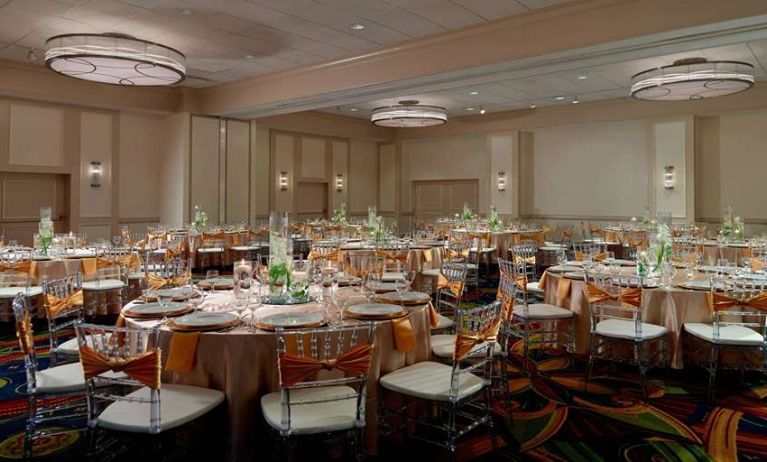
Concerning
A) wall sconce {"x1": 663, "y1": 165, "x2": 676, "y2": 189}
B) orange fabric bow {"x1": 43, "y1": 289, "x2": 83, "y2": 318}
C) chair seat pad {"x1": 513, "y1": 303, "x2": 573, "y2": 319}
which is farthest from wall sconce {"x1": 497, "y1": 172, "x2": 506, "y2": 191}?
orange fabric bow {"x1": 43, "y1": 289, "x2": 83, "y2": 318}

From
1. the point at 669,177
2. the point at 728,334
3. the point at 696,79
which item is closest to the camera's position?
the point at 728,334

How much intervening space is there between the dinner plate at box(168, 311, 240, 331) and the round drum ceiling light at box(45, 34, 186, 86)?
19.7 ft

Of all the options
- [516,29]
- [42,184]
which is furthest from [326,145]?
[516,29]

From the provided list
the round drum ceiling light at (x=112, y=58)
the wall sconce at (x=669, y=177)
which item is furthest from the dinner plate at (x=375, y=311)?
the wall sconce at (x=669, y=177)

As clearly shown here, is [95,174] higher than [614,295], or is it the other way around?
[95,174]

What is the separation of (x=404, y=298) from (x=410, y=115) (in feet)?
30.5

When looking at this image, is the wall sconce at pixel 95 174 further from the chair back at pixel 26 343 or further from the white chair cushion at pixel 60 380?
the chair back at pixel 26 343

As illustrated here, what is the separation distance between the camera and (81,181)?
11648 millimetres

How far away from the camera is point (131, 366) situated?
102 inches

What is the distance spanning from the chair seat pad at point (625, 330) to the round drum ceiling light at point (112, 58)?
689 centimetres

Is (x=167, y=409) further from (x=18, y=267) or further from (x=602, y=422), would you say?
(x=18, y=267)

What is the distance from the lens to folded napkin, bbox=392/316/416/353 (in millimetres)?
3165

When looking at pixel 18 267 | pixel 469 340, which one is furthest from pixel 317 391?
pixel 18 267

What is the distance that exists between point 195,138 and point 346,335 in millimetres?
10449
